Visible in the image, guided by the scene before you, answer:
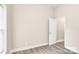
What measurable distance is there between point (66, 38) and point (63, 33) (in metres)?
0.15

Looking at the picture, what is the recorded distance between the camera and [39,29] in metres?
1.94

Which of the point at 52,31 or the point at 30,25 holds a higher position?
the point at 30,25

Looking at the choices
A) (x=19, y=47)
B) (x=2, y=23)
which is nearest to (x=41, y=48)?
(x=19, y=47)

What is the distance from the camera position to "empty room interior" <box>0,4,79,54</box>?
173 centimetres

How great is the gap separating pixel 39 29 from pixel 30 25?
0.28 meters

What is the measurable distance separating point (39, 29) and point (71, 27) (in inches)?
35.2

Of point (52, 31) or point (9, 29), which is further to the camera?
point (52, 31)

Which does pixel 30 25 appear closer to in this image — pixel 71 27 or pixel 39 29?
pixel 39 29

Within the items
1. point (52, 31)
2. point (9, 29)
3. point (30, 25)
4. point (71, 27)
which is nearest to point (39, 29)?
point (30, 25)

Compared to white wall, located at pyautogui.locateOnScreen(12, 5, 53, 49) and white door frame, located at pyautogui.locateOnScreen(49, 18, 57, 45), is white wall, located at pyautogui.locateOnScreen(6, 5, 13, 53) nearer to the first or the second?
white wall, located at pyautogui.locateOnScreen(12, 5, 53, 49)

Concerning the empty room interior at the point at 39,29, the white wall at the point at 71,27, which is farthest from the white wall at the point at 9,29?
the white wall at the point at 71,27

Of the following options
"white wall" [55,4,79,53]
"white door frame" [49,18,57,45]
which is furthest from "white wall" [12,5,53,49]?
"white wall" [55,4,79,53]
